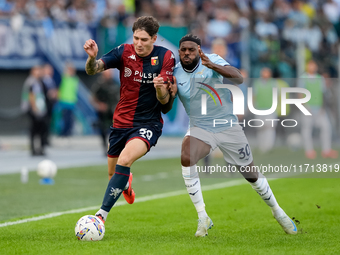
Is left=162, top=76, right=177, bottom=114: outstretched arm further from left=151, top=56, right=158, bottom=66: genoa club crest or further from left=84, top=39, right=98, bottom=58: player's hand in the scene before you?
left=84, top=39, right=98, bottom=58: player's hand

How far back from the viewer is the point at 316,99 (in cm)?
1523

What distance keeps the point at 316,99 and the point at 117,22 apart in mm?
8850

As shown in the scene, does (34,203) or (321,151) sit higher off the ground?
(34,203)

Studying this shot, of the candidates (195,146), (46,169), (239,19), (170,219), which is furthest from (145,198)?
(239,19)

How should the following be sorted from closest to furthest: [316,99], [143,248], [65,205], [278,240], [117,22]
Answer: [143,248], [278,240], [65,205], [316,99], [117,22]

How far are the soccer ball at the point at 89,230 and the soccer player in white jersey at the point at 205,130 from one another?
1068 millimetres

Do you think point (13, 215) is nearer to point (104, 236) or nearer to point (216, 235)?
point (104, 236)

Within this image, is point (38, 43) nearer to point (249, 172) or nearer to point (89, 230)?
point (249, 172)

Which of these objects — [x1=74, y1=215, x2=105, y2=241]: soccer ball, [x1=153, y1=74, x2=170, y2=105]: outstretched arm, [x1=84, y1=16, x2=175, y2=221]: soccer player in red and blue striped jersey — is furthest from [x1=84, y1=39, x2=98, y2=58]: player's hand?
[x1=74, y1=215, x2=105, y2=241]: soccer ball

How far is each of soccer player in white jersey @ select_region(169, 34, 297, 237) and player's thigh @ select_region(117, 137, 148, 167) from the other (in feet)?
1.50

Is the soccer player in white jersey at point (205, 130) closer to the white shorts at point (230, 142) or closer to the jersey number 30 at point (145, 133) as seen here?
the white shorts at point (230, 142)

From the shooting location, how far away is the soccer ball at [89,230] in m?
5.94

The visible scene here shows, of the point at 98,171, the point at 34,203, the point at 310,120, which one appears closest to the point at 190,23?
the point at 310,120

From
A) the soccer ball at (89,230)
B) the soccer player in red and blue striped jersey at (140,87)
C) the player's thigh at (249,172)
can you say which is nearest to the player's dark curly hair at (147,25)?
the soccer player in red and blue striped jersey at (140,87)
